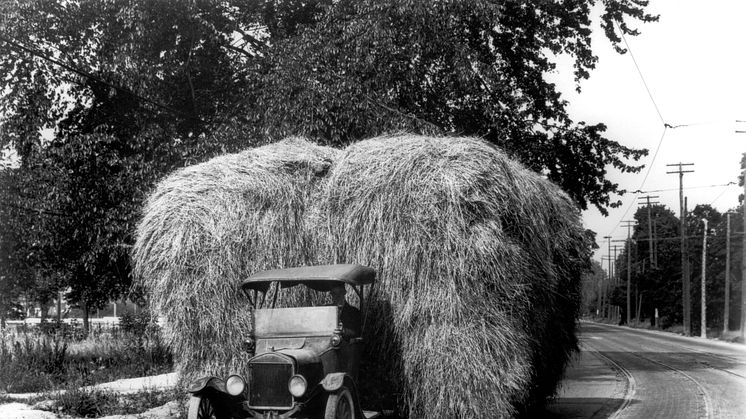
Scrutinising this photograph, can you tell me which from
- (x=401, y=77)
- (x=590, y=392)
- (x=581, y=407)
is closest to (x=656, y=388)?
(x=590, y=392)

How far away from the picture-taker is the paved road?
41.4 feet

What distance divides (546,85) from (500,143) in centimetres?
401

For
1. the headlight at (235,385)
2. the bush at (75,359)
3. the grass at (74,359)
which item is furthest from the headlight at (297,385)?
the grass at (74,359)

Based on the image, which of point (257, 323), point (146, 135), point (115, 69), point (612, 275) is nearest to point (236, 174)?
point (257, 323)

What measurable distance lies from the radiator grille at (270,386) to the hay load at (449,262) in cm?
179

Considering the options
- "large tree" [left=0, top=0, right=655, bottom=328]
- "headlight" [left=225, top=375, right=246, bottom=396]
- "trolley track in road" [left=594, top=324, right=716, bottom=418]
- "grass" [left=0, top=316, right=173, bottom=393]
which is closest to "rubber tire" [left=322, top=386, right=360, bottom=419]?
"headlight" [left=225, top=375, right=246, bottom=396]

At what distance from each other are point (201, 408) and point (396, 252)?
3.00 metres

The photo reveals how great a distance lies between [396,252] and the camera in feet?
30.7

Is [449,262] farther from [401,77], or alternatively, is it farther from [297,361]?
[401,77]

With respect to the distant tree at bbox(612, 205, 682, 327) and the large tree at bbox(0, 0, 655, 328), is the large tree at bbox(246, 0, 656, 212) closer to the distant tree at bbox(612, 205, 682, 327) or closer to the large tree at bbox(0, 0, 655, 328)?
the large tree at bbox(0, 0, 655, 328)

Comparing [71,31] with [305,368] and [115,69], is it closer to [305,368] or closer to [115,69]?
[115,69]

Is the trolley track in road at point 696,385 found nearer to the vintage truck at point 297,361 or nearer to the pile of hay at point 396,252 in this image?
the pile of hay at point 396,252

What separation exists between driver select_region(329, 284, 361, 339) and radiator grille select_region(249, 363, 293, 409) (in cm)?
99

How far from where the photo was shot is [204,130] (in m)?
18.3
